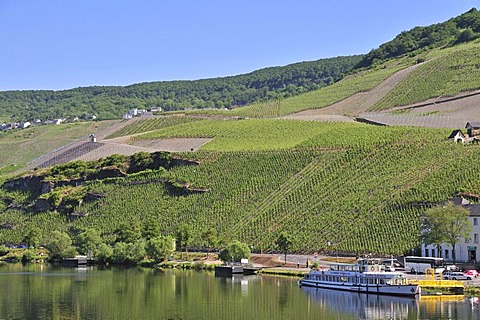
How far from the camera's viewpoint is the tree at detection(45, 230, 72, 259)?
127875 mm

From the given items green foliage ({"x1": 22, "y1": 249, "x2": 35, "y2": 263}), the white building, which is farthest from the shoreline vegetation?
the white building

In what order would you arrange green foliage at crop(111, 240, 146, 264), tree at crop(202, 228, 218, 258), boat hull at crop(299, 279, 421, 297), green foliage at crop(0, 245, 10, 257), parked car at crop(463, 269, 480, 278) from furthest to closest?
green foliage at crop(0, 245, 10, 257)
green foliage at crop(111, 240, 146, 264)
tree at crop(202, 228, 218, 258)
parked car at crop(463, 269, 480, 278)
boat hull at crop(299, 279, 421, 297)

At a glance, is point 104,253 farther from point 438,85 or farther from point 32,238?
point 438,85

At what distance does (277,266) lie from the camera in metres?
103

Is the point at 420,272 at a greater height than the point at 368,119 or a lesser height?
lesser

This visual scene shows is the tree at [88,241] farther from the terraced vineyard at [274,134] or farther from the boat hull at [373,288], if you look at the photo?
the boat hull at [373,288]

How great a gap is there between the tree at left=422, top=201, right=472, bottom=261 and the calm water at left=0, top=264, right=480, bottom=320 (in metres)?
13.2

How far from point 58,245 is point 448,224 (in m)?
61.0

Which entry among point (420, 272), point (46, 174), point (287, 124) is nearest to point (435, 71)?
point (287, 124)

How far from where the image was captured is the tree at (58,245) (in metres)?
128

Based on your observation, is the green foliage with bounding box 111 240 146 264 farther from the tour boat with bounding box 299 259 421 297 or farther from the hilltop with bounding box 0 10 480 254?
the tour boat with bounding box 299 259 421 297

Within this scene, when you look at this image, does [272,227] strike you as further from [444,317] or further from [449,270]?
[444,317]

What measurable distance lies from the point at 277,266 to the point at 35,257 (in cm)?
4573

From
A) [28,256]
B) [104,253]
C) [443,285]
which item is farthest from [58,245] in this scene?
[443,285]
